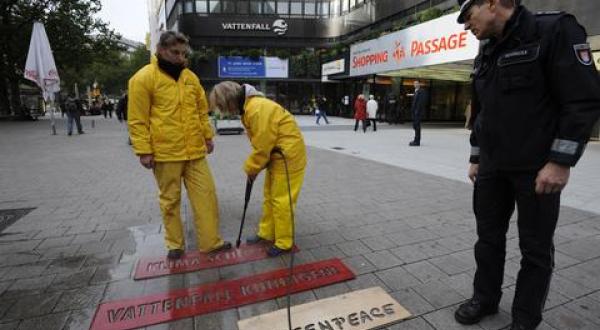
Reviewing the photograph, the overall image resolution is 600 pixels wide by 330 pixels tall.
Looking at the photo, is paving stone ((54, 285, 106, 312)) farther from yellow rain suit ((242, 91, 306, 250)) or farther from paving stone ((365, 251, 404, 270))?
paving stone ((365, 251, 404, 270))

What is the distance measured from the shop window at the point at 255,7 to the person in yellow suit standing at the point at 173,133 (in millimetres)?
31556

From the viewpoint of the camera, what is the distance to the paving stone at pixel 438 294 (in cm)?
258

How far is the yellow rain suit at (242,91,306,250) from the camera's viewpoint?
121 inches

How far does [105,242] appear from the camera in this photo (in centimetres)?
373

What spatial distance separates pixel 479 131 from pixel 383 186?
389 centimetres

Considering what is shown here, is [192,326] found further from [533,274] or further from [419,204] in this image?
[419,204]

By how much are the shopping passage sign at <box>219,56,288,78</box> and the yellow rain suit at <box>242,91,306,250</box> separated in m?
29.0

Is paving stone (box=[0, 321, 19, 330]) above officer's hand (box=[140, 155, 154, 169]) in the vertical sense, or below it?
below

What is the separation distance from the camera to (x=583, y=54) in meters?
1.69

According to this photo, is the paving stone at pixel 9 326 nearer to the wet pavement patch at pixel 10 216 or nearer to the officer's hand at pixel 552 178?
the wet pavement patch at pixel 10 216

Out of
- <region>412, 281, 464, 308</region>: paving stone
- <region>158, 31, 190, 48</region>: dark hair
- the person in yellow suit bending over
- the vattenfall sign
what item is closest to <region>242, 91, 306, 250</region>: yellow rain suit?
the person in yellow suit bending over

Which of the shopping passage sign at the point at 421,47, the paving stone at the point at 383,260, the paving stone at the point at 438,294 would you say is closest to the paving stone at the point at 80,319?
the paving stone at the point at 383,260

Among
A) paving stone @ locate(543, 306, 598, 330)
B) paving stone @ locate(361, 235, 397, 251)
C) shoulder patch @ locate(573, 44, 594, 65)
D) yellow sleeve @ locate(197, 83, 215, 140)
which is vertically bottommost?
paving stone @ locate(361, 235, 397, 251)

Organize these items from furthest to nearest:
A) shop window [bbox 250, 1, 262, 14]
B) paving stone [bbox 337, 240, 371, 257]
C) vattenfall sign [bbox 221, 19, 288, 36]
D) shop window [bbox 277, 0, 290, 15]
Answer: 1. shop window [bbox 277, 0, 290, 15]
2. shop window [bbox 250, 1, 262, 14]
3. vattenfall sign [bbox 221, 19, 288, 36]
4. paving stone [bbox 337, 240, 371, 257]
